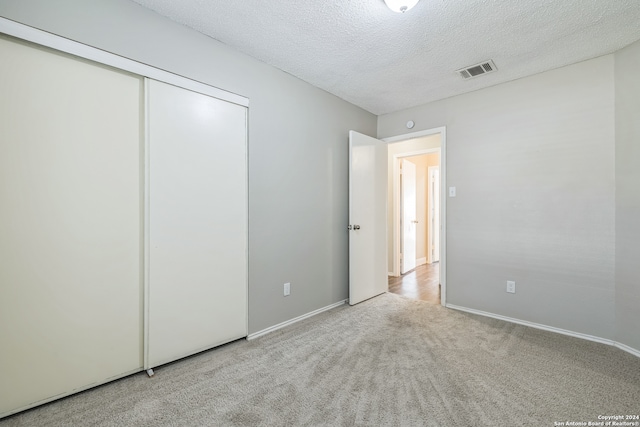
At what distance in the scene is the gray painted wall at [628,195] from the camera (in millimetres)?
2139

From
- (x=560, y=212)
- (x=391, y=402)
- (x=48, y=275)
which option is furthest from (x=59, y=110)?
(x=560, y=212)

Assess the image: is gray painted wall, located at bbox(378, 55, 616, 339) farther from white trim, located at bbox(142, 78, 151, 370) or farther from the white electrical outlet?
white trim, located at bbox(142, 78, 151, 370)

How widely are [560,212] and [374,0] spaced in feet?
8.11

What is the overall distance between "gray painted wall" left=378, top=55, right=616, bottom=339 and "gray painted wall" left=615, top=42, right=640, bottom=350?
0.06m

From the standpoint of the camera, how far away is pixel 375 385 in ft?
5.74

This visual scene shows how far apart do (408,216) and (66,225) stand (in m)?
4.61

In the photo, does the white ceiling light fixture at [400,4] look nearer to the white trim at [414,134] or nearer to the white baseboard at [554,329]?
the white trim at [414,134]

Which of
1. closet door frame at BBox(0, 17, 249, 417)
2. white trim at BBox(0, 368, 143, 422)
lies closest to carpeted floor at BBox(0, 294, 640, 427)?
white trim at BBox(0, 368, 143, 422)

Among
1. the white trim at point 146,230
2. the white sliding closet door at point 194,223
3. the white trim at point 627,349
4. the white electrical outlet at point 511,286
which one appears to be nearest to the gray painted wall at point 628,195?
the white trim at point 627,349

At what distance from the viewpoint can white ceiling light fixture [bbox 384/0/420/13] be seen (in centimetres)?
170

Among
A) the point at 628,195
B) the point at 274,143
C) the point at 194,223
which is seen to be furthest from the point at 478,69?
the point at 194,223

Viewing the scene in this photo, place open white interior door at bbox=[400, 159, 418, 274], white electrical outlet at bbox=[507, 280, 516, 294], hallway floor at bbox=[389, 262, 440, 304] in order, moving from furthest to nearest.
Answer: open white interior door at bbox=[400, 159, 418, 274]
hallway floor at bbox=[389, 262, 440, 304]
white electrical outlet at bbox=[507, 280, 516, 294]

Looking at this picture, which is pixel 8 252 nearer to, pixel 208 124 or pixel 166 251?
pixel 166 251

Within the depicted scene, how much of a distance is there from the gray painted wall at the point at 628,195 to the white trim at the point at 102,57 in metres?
3.23
